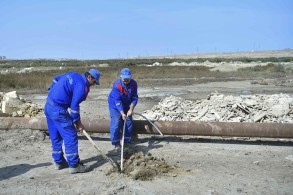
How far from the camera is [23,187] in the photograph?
574 centimetres

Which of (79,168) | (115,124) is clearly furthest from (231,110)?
(79,168)

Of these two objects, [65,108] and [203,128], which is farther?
[203,128]

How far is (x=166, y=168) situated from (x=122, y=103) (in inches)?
72.6

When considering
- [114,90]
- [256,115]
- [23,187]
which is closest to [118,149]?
[114,90]

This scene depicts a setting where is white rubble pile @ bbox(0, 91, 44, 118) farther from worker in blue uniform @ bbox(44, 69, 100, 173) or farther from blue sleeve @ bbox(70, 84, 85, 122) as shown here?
blue sleeve @ bbox(70, 84, 85, 122)

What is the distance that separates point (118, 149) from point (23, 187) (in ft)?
7.73

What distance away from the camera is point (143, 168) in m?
6.16

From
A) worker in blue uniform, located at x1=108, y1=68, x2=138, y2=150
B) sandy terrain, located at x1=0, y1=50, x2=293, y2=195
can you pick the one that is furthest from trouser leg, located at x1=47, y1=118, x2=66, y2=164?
worker in blue uniform, located at x1=108, y1=68, x2=138, y2=150

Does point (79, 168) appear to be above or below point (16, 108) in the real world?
below

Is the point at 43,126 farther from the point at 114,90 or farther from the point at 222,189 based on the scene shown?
the point at 222,189

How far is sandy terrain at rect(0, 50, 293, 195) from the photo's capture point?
559 centimetres

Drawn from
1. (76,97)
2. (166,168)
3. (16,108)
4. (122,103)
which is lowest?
(166,168)

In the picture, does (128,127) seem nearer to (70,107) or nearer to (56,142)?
(56,142)

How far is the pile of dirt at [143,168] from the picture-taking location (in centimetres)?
596
